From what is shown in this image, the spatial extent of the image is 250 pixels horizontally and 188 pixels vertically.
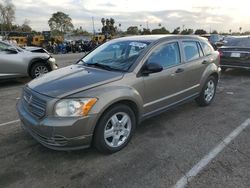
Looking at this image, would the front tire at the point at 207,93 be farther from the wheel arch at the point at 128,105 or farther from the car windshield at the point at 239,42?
the car windshield at the point at 239,42

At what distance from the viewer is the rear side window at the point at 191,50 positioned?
511 cm

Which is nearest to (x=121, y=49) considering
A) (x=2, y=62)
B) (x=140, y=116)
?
(x=140, y=116)

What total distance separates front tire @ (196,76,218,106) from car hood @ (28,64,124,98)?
2604 millimetres

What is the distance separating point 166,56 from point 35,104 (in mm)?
2330

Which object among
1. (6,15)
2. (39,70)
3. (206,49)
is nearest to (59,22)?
(6,15)

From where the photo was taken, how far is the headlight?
3.32m

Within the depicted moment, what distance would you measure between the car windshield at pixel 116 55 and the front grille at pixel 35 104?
119 centimetres

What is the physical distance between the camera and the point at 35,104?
11.7 ft

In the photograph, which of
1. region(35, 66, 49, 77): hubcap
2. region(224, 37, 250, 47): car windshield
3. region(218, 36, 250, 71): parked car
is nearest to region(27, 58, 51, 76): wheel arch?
region(35, 66, 49, 77): hubcap

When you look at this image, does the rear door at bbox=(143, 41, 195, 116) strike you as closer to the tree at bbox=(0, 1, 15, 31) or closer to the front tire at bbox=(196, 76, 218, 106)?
the front tire at bbox=(196, 76, 218, 106)

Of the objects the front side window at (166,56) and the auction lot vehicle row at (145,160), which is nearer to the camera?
the auction lot vehicle row at (145,160)

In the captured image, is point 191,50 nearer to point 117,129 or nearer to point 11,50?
point 117,129

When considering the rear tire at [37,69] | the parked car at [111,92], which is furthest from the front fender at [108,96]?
the rear tire at [37,69]

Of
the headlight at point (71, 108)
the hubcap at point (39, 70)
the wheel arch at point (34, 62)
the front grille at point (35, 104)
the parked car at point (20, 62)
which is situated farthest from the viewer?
the hubcap at point (39, 70)
